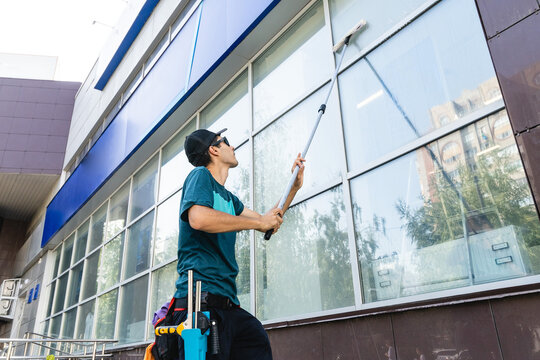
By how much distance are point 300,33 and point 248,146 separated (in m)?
1.35

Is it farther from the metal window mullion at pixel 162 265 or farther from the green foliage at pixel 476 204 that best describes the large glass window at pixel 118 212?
the green foliage at pixel 476 204

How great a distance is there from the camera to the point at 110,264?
805cm

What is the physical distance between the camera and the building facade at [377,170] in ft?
7.00

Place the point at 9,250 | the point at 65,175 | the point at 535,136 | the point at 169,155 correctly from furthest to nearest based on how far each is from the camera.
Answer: the point at 9,250, the point at 65,175, the point at 169,155, the point at 535,136

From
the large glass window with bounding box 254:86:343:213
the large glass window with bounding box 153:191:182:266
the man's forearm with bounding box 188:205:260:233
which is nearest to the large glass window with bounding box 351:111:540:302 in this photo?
the large glass window with bounding box 254:86:343:213

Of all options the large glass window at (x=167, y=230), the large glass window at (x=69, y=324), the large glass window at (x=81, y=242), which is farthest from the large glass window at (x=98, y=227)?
the large glass window at (x=167, y=230)

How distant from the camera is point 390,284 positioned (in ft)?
8.92

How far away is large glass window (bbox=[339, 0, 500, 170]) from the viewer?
2566mm

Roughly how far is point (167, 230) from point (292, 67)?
3.11 meters

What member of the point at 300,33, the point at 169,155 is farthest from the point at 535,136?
the point at 169,155

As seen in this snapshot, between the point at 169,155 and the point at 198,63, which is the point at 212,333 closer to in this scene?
the point at 198,63

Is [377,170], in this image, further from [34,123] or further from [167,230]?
[34,123]

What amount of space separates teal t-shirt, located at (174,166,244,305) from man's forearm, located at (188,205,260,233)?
0.12 feet

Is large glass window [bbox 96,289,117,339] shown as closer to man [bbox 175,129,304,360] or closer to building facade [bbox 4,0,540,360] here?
building facade [bbox 4,0,540,360]
